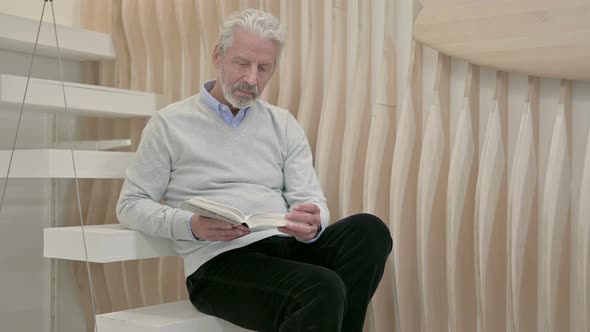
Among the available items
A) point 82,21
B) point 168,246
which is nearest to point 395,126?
point 168,246

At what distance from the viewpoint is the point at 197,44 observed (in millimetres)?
2713

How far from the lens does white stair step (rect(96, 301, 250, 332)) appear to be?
70.5 inches

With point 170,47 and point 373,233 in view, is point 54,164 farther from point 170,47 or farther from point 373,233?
point 373,233

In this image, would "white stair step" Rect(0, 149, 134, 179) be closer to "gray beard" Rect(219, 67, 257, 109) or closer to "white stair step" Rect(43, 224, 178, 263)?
"white stair step" Rect(43, 224, 178, 263)

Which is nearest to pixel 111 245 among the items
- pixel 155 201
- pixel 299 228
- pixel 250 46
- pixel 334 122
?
pixel 155 201

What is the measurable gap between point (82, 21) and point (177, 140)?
1232 mm

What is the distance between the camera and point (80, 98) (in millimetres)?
2514

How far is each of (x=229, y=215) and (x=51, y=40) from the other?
127 cm

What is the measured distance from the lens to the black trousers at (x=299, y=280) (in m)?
1.62

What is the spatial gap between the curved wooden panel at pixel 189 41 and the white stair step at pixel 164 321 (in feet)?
3.31

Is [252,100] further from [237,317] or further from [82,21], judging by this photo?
[82,21]

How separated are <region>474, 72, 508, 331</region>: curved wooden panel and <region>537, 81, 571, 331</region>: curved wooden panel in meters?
0.12

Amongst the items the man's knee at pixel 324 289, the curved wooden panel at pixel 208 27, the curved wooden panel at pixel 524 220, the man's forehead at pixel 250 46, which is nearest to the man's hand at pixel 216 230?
the man's knee at pixel 324 289

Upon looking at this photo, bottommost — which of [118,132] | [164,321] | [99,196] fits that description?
[164,321]
